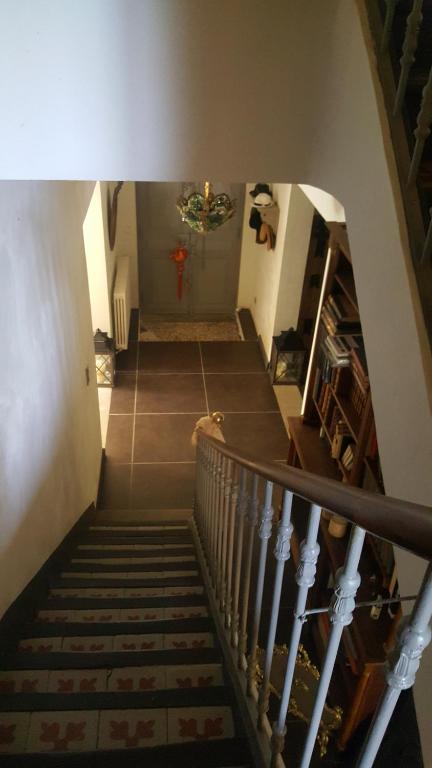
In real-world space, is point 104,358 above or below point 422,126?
below

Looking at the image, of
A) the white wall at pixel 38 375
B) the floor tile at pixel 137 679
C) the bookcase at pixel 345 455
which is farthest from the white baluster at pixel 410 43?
the floor tile at pixel 137 679

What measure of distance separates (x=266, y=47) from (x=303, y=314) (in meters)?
4.59

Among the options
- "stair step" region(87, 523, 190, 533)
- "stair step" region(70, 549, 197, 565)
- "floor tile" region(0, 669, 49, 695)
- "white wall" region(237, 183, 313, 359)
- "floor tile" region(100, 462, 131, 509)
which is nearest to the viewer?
"floor tile" region(0, 669, 49, 695)

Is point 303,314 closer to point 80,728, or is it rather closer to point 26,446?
point 26,446

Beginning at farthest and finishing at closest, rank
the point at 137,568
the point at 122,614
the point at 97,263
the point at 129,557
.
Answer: the point at 97,263 → the point at 129,557 → the point at 137,568 → the point at 122,614

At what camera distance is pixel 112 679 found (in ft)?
6.56

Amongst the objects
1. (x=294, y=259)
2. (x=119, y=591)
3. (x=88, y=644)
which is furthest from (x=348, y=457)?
(x=294, y=259)

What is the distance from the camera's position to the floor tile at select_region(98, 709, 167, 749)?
169 centimetres

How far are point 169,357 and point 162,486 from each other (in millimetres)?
2199

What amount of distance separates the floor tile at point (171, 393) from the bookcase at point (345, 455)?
198cm

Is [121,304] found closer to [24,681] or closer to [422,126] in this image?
[24,681]

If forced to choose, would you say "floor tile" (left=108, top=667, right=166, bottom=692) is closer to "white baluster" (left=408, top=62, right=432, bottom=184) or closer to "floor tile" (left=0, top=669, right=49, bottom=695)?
"floor tile" (left=0, top=669, right=49, bottom=695)

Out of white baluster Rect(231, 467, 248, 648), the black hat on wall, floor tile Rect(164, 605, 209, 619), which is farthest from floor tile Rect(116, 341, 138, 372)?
white baluster Rect(231, 467, 248, 648)

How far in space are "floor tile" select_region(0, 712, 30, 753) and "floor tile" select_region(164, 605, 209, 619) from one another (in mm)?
886
